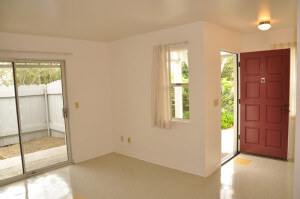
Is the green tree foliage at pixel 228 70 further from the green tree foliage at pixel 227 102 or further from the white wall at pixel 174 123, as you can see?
the white wall at pixel 174 123

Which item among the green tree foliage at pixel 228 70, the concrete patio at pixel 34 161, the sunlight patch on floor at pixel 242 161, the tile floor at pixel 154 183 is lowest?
the tile floor at pixel 154 183

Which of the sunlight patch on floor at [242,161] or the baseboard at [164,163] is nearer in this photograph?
the baseboard at [164,163]

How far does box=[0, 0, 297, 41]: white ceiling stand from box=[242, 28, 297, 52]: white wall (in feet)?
0.74

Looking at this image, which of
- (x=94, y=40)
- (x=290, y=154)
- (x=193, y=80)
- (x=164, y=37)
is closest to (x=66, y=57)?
(x=94, y=40)

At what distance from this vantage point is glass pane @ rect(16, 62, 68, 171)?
3.92 m

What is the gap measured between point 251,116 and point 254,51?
134cm

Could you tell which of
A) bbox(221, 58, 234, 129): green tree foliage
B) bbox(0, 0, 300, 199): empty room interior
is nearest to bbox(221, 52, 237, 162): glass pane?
bbox(221, 58, 234, 129): green tree foliage

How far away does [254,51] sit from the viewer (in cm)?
441

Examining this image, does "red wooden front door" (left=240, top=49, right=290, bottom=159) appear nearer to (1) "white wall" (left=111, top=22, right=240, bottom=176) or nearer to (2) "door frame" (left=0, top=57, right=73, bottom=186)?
(1) "white wall" (left=111, top=22, right=240, bottom=176)

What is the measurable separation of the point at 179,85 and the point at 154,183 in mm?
1695

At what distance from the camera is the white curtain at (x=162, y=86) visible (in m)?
3.75

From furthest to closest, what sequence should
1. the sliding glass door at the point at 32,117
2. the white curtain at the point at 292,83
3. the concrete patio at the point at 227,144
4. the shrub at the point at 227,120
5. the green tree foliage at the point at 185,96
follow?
the shrub at the point at 227,120, the concrete patio at the point at 227,144, the white curtain at the point at 292,83, the green tree foliage at the point at 185,96, the sliding glass door at the point at 32,117

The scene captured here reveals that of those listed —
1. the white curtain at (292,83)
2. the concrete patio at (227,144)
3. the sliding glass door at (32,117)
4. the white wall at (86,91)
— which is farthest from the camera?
the concrete patio at (227,144)

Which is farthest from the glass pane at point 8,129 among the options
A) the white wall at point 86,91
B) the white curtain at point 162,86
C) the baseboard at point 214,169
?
the baseboard at point 214,169
